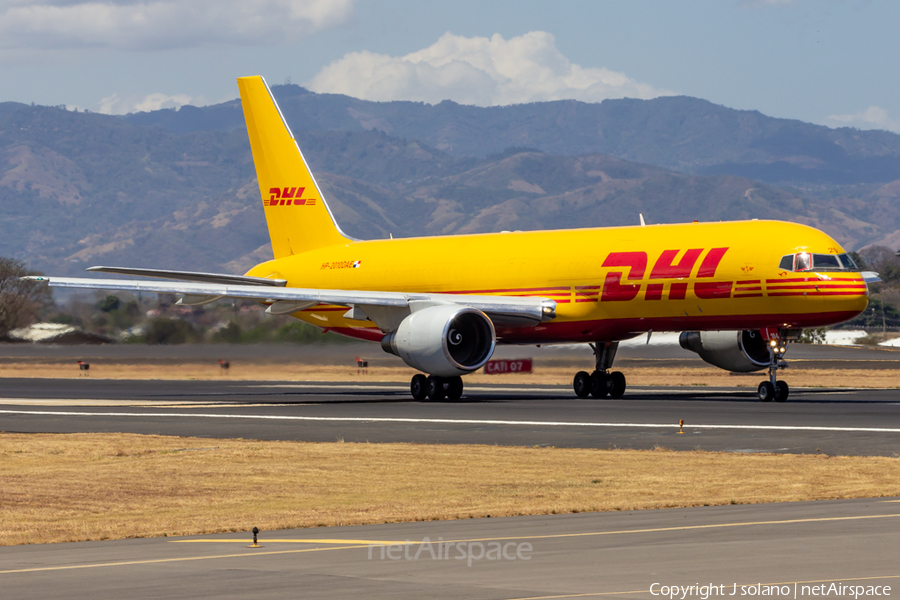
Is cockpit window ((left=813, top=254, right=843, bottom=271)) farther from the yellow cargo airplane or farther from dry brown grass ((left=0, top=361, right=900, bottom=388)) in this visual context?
dry brown grass ((left=0, top=361, right=900, bottom=388))

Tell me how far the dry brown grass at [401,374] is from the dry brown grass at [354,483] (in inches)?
1108

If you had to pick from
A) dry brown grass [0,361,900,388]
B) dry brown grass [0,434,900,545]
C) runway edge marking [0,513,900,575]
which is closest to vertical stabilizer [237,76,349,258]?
dry brown grass [0,361,900,388]

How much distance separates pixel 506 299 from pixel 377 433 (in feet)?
41.1

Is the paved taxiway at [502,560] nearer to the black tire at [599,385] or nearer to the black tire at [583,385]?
the black tire at [599,385]

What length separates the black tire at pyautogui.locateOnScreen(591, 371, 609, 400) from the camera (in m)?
39.6

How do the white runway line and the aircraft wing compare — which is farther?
the aircraft wing

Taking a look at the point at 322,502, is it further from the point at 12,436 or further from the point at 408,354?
the point at 408,354

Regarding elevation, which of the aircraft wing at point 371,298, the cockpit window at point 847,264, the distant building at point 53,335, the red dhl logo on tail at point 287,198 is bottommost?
the distant building at point 53,335

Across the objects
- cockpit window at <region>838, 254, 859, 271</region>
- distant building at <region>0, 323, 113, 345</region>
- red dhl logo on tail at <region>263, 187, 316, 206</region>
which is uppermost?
red dhl logo on tail at <region>263, 187, 316, 206</region>

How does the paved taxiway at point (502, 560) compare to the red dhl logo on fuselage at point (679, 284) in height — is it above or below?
below

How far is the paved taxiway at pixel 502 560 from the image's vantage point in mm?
10039

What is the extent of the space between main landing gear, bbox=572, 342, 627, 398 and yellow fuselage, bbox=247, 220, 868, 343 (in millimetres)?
1435

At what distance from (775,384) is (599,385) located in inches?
252


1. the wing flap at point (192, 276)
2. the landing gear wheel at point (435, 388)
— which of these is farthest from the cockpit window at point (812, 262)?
the wing flap at point (192, 276)
